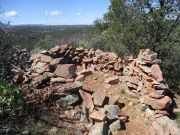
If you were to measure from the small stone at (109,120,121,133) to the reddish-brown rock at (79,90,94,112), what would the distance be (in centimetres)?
→ 74

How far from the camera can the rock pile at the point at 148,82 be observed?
9891mm

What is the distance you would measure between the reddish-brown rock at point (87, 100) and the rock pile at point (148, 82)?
5.81ft

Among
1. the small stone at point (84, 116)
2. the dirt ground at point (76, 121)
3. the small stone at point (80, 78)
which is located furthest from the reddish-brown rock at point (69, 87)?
the small stone at point (80, 78)

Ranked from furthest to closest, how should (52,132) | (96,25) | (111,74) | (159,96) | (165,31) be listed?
(96,25), (165,31), (111,74), (159,96), (52,132)

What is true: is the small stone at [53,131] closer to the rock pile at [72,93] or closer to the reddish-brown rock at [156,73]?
the rock pile at [72,93]

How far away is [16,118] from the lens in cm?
833

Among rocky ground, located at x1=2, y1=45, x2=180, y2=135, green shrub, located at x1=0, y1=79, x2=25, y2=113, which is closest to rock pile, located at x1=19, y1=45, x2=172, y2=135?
rocky ground, located at x1=2, y1=45, x2=180, y2=135

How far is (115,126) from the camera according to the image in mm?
8875

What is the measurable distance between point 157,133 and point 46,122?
9.93ft

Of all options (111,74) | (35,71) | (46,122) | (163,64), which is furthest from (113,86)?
(163,64)

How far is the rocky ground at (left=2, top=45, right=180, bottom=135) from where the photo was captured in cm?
857

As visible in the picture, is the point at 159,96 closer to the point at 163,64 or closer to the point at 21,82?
the point at 21,82

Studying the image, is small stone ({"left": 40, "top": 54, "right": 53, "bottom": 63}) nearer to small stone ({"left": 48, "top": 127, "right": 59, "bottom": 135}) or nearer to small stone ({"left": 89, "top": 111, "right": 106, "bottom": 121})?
small stone ({"left": 89, "top": 111, "right": 106, "bottom": 121})

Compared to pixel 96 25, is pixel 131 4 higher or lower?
higher
